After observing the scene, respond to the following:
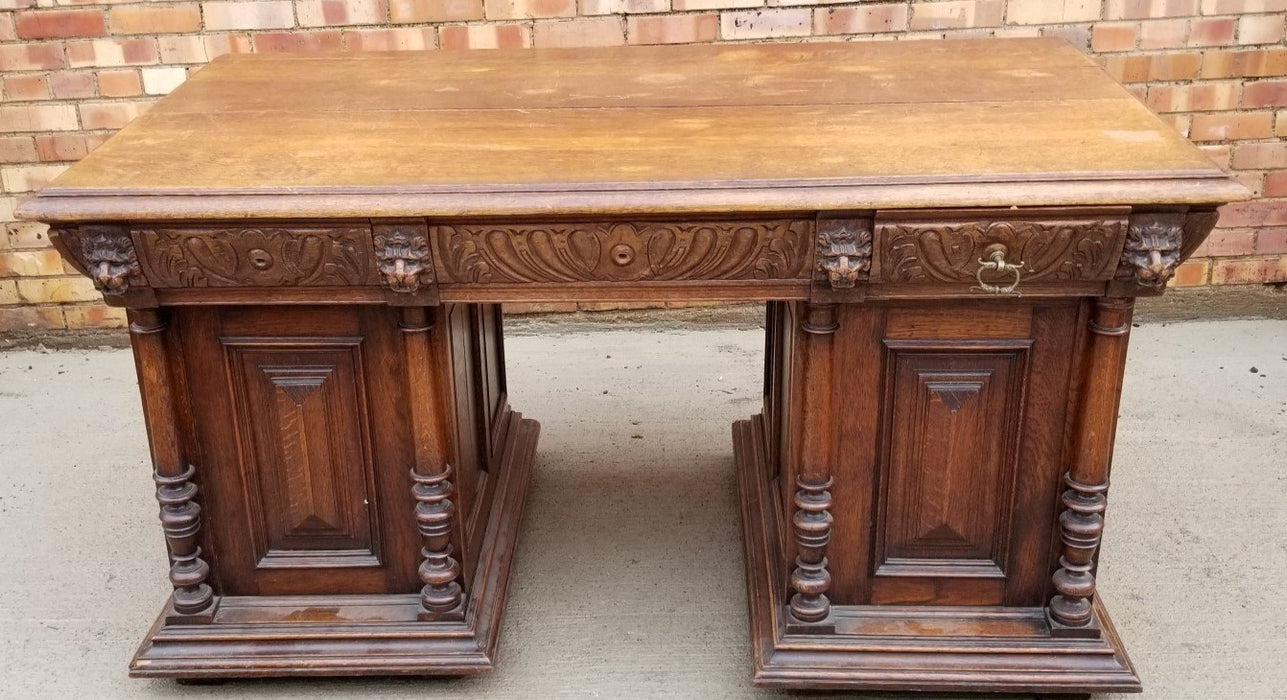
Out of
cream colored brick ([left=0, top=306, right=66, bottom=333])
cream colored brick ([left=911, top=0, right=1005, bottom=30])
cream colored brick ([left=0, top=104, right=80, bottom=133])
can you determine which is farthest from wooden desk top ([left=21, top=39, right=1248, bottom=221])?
cream colored brick ([left=0, top=306, right=66, bottom=333])

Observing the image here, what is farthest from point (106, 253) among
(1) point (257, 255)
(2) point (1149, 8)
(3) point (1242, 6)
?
(3) point (1242, 6)

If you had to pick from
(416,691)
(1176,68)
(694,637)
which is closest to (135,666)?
(416,691)

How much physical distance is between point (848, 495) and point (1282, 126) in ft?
6.60

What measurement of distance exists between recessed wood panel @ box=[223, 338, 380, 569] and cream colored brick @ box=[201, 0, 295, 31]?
1.50m

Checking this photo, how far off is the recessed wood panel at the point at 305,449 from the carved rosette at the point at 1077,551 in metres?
1.14

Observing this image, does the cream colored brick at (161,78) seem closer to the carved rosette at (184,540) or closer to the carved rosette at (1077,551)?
the carved rosette at (184,540)

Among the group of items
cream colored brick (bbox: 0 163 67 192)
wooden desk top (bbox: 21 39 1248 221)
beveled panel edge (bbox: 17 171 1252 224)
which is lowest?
cream colored brick (bbox: 0 163 67 192)

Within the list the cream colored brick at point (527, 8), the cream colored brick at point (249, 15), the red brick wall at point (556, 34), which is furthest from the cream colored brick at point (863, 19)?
the cream colored brick at point (249, 15)

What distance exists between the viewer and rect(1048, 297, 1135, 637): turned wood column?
1.76 m

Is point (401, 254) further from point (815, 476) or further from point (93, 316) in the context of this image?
point (93, 316)

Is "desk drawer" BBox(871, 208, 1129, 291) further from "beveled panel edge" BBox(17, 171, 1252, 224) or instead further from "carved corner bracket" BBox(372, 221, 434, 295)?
"carved corner bracket" BBox(372, 221, 434, 295)

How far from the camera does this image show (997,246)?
5.46 feet

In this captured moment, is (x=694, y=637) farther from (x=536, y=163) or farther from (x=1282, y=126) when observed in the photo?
(x=1282, y=126)

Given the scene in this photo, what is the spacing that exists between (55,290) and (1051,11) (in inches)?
112
